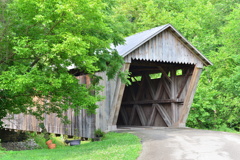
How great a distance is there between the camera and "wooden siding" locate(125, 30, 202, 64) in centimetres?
1592

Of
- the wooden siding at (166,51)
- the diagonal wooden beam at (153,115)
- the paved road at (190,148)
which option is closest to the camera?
the paved road at (190,148)

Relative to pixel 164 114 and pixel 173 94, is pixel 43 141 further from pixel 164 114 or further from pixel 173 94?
pixel 173 94

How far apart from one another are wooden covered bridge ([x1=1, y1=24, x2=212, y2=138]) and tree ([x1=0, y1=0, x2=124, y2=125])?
2257mm

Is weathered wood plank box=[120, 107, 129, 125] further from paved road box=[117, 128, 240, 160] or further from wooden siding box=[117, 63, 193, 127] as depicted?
paved road box=[117, 128, 240, 160]

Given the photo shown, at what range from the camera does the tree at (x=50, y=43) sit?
10.3 metres

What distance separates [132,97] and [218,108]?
6083 mm

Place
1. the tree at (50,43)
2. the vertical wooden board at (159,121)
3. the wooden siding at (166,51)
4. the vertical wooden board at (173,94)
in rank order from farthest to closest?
the vertical wooden board at (159,121), the vertical wooden board at (173,94), the wooden siding at (166,51), the tree at (50,43)

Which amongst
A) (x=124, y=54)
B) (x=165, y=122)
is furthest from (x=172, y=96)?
(x=124, y=54)

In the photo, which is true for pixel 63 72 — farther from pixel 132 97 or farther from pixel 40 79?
pixel 132 97

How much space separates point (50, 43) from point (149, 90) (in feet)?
33.5

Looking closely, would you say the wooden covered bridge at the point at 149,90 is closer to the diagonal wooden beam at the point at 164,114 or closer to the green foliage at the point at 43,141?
the diagonal wooden beam at the point at 164,114

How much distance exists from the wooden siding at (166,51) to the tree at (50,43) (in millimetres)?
3391

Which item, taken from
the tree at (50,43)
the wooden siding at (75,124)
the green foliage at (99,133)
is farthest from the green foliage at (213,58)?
the green foliage at (99,133)

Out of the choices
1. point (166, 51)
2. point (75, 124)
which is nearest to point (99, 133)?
point (75, 124)
